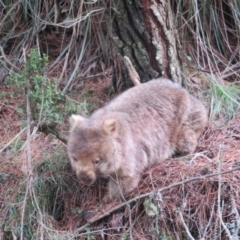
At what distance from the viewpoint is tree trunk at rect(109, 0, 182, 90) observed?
5.46 meters

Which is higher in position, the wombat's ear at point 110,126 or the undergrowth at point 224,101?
the wombat's ear at point 110,126

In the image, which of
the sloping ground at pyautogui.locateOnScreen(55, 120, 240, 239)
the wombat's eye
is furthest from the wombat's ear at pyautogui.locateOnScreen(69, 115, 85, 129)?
the sloping ground at pyautogui.locateOnScreen(55, 120, 240, 239)

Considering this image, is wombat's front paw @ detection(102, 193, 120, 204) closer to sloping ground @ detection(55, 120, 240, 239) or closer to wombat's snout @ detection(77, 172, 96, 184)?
sloping ground @ detection(55, 120, 240, 239)

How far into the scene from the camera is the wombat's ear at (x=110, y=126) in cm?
462

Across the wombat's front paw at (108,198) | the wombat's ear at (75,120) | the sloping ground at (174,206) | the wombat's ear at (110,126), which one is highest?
the wombat's ear at (75,120)

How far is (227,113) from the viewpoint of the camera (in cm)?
580

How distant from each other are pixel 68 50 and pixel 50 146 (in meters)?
1.47

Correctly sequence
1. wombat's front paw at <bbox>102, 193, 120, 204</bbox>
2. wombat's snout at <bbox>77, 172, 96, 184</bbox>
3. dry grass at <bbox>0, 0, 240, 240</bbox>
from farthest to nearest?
wombat's front paw at <bbox>102, 193, 120, 204</bbox> → dry grass at <bbox>0, 0, 240, 240</bbox> → wombat's snout at <bbox>77, 172, 96, 184</bbox>

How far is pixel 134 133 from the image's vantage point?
4.91 meters

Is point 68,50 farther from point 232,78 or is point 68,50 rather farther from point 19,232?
point 19,232

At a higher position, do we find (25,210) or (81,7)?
(81,7)

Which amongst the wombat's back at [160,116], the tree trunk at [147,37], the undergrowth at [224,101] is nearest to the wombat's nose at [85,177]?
the wombat's back at [160,116]

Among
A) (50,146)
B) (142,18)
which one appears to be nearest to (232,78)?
(142,18)

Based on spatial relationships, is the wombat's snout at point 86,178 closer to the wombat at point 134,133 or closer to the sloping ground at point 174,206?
the wombat at point 134,133
